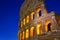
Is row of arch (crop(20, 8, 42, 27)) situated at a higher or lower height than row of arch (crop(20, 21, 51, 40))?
higher

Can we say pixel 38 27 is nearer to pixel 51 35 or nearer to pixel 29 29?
pixel 29 29

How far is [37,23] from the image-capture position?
27.1m

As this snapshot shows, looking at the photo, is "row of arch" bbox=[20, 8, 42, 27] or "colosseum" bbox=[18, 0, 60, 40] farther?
"row of arch" bbox=[20, 8, 42, 27]

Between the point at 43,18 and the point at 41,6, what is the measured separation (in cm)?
238

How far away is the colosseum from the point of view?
76.2ft

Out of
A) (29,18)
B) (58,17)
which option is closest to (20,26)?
(29,18)

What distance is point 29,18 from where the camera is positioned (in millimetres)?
30078

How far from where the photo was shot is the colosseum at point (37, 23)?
23.2m

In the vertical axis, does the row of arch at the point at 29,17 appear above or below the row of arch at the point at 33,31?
above

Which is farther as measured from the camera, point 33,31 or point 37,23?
point 33,31

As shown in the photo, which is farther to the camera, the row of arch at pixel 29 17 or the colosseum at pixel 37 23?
the row of arch at pixel 29 17

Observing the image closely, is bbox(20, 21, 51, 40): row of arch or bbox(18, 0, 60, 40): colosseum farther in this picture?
bbox(20, 21, 51, 40): row of arch

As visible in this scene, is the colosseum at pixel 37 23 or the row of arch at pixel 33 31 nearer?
the colosseum at pixel 37 23

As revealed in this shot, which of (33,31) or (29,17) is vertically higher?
(29,17)
